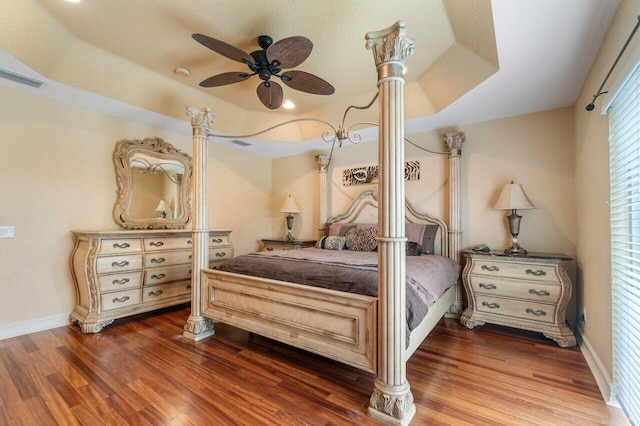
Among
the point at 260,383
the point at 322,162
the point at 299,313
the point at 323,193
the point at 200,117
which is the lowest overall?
the point at 260,383

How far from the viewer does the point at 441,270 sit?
2.92m

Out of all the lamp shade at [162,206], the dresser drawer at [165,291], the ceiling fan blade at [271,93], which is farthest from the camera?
the lamp shade at [162,206]

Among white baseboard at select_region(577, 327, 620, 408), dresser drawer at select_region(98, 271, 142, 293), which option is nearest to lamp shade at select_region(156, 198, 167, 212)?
dresser drawer at select_region(98, 271, 142, 293)

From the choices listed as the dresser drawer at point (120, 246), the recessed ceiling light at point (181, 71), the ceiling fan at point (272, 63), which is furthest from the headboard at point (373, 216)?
the recessed ceiling light at point (181, 71)

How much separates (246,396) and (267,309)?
67 centimetres

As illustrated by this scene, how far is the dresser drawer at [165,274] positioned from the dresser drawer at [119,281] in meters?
0.10

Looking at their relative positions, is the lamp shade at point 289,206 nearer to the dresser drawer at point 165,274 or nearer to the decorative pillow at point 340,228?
the decorative pillow at point 340,228

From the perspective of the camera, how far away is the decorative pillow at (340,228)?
14.3 feet

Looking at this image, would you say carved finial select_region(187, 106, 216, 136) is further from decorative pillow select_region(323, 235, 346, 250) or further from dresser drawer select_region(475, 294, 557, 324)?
dresser drawer select_region(475, 294, 557, 324)

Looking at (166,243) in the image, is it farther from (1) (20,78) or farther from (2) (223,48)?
(2) (223,48)

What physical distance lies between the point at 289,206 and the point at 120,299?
9.01ft

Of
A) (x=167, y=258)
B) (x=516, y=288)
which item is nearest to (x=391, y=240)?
(x=516, y=288)

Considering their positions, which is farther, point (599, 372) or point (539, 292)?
point (539, 292)

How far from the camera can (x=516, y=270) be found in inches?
117
